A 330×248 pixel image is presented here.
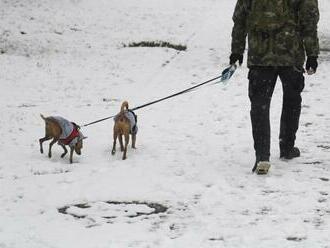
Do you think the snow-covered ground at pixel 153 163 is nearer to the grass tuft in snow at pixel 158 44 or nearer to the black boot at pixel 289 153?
the black boot at pixel 289 153

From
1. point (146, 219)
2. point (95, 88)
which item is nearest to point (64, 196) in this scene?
point (146, 219)

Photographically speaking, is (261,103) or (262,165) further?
(261,103)

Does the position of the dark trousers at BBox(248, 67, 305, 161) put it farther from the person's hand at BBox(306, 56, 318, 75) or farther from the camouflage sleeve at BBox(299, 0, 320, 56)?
the camouflage sleeve at BBox(299, 0, 320, 56)

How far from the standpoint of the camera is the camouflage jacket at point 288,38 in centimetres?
636

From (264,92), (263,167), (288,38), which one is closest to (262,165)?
(263,167)

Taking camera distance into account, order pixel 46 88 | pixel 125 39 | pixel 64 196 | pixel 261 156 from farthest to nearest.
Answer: pixel 125 39
pixel 46 88
pixel 261 156
pixel 64 196

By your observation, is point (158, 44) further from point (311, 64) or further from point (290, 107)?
point (311, 64)

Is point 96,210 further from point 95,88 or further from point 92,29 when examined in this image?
point 92,29

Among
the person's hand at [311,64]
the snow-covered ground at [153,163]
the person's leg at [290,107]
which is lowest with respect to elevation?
the snow-covered ground at [153,163]

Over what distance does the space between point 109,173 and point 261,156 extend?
175 centimetres

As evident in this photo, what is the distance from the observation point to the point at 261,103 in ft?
21.8

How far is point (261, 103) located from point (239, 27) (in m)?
0.88

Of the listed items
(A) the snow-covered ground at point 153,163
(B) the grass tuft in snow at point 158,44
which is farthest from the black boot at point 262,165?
(B) the grass tuft in snow at point 158,44

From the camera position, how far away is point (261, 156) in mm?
6598
